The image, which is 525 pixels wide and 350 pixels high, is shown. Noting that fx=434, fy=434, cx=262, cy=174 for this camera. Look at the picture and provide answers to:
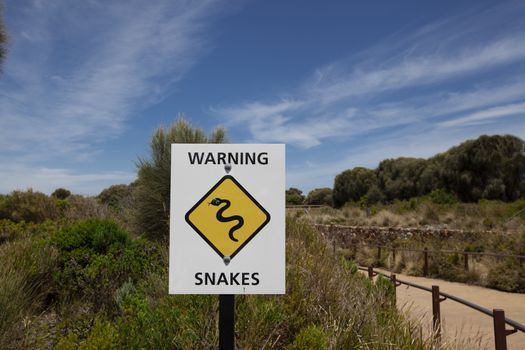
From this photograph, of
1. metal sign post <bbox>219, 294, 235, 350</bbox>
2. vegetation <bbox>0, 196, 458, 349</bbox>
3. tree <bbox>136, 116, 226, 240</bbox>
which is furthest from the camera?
tree <bbox>136, 116, 226, 240</bbox>

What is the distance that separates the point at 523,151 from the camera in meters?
33.8

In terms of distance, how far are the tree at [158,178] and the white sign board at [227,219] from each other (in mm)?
7549

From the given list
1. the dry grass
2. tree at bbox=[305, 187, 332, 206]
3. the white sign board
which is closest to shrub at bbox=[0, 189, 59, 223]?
the dry grass

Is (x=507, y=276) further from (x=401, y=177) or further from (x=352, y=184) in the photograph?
(x=352, y=184)

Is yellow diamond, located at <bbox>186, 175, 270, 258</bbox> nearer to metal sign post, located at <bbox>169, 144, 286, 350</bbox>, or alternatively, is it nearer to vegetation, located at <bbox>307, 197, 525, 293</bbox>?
metal sign post, located at <bbox>169, 144, 286, 350</bbox>

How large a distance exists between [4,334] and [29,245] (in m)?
3.68

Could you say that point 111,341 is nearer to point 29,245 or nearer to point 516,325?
A: point 516,325

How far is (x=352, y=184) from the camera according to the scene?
51.2 meters

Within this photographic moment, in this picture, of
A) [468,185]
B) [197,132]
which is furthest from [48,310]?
[468,185]

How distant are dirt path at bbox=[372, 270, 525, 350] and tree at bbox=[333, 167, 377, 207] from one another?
37.2m

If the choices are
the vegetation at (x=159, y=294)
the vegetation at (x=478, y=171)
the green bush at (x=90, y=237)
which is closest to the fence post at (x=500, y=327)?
the vegetation at (x=159, y=294)

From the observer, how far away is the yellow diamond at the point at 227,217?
100 inches

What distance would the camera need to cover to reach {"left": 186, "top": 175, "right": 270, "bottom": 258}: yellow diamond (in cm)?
255

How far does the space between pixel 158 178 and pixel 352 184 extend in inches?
1655
